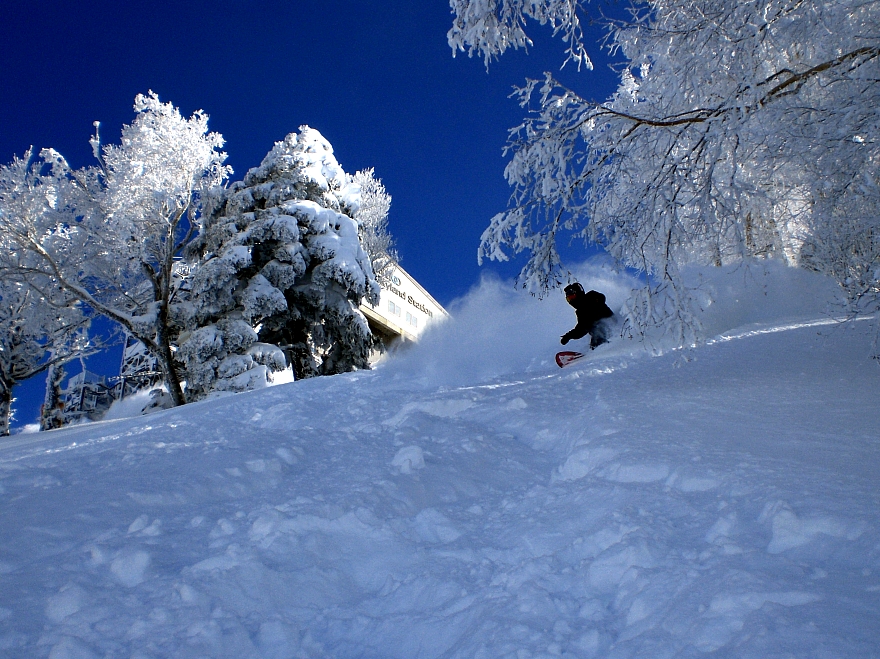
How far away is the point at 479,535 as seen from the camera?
267cm

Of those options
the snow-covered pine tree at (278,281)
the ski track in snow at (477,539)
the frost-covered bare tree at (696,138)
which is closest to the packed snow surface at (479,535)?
the ski track in snow at (477,539)

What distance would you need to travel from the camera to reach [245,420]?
18.4 ft

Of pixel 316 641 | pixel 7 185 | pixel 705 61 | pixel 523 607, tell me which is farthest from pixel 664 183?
pixel 7 185

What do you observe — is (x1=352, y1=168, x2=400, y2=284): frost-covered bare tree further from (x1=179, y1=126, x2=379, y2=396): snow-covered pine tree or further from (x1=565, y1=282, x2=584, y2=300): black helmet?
(x1=565, y1=282, x2=584, y2=300): black helmet

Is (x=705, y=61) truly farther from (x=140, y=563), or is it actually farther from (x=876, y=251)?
(x=140, y=563)

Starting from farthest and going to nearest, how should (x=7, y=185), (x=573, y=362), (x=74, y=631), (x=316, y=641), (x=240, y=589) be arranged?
(x=7, y=185) → (x=573, y=362) → (x=240, y=589) → (x=316, y=641) → (x=74, y=631)

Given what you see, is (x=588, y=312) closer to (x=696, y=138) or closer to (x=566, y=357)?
(x=566, y=357)

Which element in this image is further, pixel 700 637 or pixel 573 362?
pixel 573 362

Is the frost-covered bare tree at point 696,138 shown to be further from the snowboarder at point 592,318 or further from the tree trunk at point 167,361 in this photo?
the tree trunk at point 167,361

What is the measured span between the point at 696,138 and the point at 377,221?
21711 millimetres

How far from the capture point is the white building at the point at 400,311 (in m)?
29.1

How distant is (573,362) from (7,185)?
60.1ft

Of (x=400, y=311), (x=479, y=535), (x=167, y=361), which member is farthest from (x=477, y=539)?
(x=400, y=311)

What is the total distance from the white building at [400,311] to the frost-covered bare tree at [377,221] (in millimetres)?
1303
